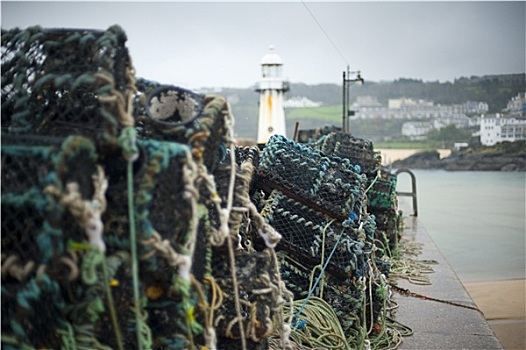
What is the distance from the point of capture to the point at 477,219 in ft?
89.7

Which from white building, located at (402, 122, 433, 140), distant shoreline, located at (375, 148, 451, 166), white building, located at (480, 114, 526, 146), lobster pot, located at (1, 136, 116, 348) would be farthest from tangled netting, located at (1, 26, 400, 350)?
white building, located at (402, 122, 433, 140)

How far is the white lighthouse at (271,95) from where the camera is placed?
80.5ft

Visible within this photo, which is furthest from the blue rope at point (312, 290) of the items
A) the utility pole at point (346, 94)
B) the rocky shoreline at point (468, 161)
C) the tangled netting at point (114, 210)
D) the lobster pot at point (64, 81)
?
the rocky shoreline at point (468, 161)

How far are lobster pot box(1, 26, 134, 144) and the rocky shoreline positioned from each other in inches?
1170

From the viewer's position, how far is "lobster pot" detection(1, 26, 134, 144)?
1989 millimetres

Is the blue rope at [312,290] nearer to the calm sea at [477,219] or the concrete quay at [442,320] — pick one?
the concrete quay at [442,320]

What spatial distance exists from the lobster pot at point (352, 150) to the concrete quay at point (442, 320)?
1303 mm

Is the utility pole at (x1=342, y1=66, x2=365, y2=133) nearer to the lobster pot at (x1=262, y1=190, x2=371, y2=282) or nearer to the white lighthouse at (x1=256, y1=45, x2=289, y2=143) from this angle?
the white lighthouse at (x1=256, y1=45, x2=289, y2=143)

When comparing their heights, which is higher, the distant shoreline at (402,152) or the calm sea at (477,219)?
the distant shoreline at (402,152)

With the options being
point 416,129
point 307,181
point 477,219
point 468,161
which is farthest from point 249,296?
point 416,129

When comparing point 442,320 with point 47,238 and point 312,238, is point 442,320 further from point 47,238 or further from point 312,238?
point 47,238

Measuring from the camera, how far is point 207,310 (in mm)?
2242

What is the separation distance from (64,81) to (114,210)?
477 mm

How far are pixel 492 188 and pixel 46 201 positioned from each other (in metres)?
38.7
